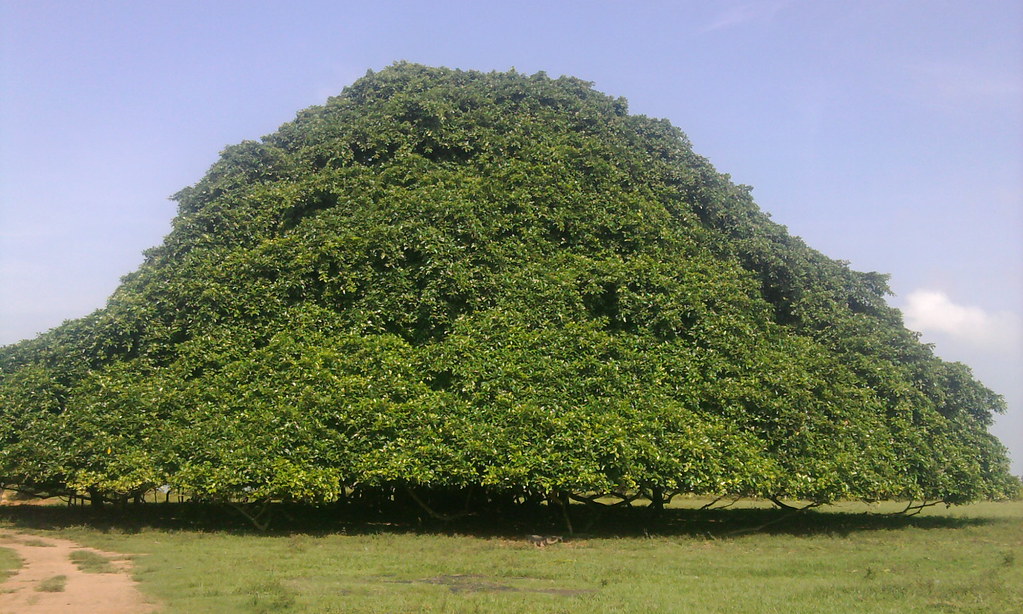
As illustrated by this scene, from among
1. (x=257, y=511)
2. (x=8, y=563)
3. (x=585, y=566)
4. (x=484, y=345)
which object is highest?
(x=484, y=345)

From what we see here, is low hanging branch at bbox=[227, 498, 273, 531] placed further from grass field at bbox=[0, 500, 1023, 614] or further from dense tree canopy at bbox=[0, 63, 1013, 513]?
dense tree canopy at bbox=[0, 63, 1013, 513]

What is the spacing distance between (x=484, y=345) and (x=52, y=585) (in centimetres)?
818

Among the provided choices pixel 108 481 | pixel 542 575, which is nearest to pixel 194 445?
pixel 108 481

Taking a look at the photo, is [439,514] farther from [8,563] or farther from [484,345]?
[8,563]

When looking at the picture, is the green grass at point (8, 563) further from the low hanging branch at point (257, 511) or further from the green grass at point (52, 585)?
the low hanging branch at point (257, 511)

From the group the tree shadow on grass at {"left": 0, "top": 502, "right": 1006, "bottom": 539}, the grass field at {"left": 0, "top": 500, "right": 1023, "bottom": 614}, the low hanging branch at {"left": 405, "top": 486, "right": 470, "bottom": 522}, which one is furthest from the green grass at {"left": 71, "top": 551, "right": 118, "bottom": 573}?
the low hanging branch at {"left": 405, "top": 486, "right": 470, "bottom": 522}

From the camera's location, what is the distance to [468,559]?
12.2m

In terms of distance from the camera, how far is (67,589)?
31.8ft

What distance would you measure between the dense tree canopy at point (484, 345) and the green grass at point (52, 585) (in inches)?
153

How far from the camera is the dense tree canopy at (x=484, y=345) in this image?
47.2ft

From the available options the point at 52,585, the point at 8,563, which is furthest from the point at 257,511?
the point at 52,585

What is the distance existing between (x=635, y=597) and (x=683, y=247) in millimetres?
10383

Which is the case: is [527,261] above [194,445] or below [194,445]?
above

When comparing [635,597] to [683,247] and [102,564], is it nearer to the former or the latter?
[102,564]
